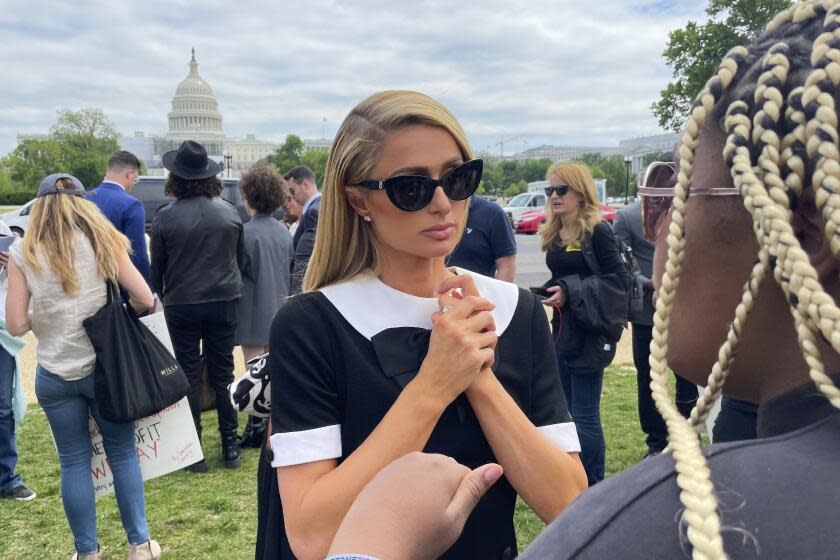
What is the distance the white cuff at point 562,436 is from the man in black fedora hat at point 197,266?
11.9 feet

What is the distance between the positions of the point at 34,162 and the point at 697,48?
192 ft

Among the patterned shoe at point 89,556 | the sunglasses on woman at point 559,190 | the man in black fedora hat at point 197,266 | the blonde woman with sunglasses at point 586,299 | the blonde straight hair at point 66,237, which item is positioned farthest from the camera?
the man in black fedora hat at point 197,266

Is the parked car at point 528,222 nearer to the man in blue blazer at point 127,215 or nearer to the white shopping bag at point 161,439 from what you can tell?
the man in blue blazer at point 127,215

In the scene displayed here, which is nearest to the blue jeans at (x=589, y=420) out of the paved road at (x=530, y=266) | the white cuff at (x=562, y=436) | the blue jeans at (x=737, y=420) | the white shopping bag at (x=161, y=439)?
the blue jeans at (x=737, y=420)

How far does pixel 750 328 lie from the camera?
865 millimetres

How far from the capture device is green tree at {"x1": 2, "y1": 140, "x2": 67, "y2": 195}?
6081 centimetres

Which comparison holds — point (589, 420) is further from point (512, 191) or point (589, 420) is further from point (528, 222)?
point (512, 191)

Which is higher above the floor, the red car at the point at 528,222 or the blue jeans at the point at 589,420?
the red car at the point at 528,222

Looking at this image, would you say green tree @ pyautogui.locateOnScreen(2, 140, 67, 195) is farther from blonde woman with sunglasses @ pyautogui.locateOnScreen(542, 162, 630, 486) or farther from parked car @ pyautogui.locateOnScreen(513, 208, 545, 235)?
blonde woman with sunglasses @ pyautogui.locateOnScreen(542, 162, 630, 486)

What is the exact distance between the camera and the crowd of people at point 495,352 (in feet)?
2.24

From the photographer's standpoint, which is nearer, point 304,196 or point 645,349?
point 645,349

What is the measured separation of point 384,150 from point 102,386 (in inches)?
94.1

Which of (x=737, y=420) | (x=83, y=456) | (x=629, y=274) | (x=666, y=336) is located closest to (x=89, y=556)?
(x=83, y=456)

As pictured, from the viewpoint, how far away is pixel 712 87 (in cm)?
92
